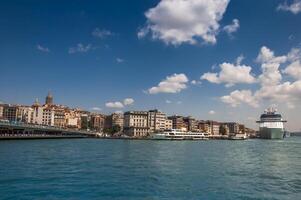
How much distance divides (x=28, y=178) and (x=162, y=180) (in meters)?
11.4

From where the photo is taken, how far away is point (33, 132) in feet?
493

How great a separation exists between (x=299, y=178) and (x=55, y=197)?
2276 centimetres

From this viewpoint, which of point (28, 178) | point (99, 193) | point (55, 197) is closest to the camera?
point (55, 197)

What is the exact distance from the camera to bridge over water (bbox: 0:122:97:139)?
112 metres

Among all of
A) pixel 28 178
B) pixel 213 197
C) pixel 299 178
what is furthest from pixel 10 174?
pixel 299 178

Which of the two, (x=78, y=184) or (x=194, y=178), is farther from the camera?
(x=194, y=178)

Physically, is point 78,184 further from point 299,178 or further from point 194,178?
point 299,178

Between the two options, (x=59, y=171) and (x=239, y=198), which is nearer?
(x=239, y=198)

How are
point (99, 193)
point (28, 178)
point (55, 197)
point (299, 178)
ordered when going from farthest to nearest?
point (299, 178) → point (28, 178) → point (99, 193) → point (55, 197)

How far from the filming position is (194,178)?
30.3 metres

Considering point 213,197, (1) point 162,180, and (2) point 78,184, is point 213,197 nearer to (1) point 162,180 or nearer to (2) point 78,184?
(1) point 162,180

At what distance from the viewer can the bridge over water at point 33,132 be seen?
111812mm

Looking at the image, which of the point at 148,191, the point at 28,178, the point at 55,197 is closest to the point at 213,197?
the point at 148,191

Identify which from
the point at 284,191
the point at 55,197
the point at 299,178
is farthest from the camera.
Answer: the point at 299,178
